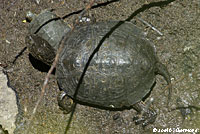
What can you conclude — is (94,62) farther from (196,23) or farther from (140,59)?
(196,23)

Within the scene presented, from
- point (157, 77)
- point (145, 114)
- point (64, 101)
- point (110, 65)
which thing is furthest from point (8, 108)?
point (157, 77)

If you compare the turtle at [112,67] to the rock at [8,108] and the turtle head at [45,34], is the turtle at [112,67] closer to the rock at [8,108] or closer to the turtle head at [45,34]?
the turtle head at [45,34]

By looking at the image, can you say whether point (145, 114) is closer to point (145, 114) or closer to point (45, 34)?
point (145, 114)

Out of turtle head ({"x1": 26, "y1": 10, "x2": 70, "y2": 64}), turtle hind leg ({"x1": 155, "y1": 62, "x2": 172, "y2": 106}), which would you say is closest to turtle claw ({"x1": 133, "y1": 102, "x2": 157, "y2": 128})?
turtle hind leg ({"x1": 155, "y1": 62, "x2": 172, "y2": 106})

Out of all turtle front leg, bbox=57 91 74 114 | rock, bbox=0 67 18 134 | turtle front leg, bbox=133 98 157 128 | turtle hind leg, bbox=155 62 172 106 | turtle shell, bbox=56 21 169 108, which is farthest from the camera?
rock, bbox=0 67 18 134

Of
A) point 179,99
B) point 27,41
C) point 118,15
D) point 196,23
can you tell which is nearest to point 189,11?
point 196,23

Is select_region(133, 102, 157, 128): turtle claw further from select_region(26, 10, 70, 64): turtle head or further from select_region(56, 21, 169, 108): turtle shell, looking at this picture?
select_region(26, 10, 70, 64): turtle head

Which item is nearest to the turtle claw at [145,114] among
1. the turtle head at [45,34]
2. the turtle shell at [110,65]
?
the turtle shell at [110,65]
